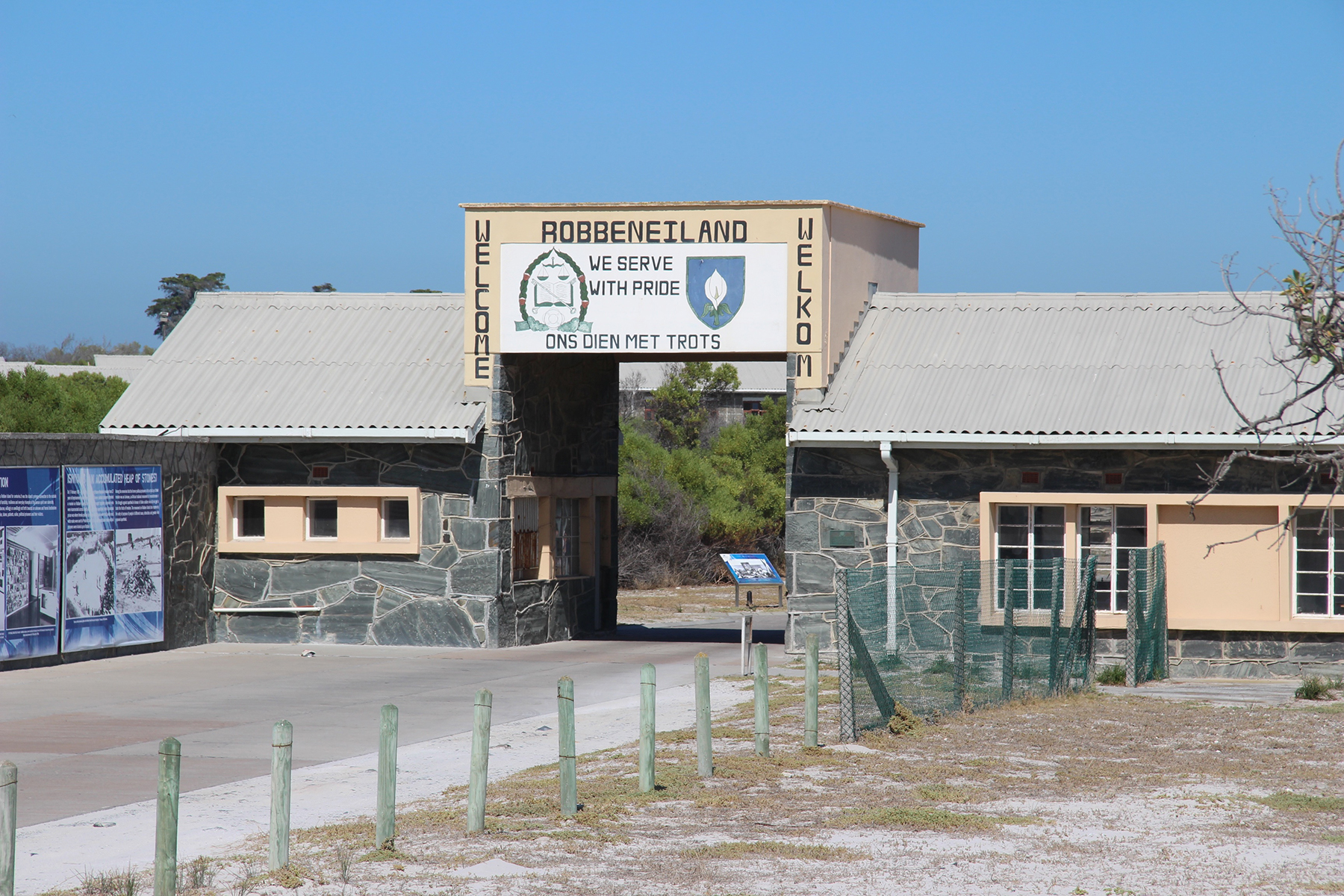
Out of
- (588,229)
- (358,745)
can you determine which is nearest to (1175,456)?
(588,229)

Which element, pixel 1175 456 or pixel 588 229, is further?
pixel 588 229

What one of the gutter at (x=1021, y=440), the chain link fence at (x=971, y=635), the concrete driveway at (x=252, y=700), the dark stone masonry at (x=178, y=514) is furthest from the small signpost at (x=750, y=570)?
the dark stone masonry at (x=178, y=514)

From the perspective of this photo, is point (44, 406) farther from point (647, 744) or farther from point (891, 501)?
point (647, 744)

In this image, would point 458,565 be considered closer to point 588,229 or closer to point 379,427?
point 379,427

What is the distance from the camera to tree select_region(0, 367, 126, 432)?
1086 inches

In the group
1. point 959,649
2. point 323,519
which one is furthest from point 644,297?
point 959,649

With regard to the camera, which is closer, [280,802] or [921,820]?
[280,802]

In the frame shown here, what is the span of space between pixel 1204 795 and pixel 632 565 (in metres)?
25.1

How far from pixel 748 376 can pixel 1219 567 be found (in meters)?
36.1

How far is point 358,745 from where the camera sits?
1288 centimetres

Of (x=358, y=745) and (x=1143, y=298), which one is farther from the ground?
(x=1143, y=298)

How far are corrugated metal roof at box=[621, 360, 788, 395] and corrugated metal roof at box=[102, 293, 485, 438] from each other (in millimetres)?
25884

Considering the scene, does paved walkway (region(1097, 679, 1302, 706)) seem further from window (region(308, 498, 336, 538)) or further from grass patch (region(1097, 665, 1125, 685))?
window (region(308, 498, 336, 538))

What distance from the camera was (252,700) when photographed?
15758mm
